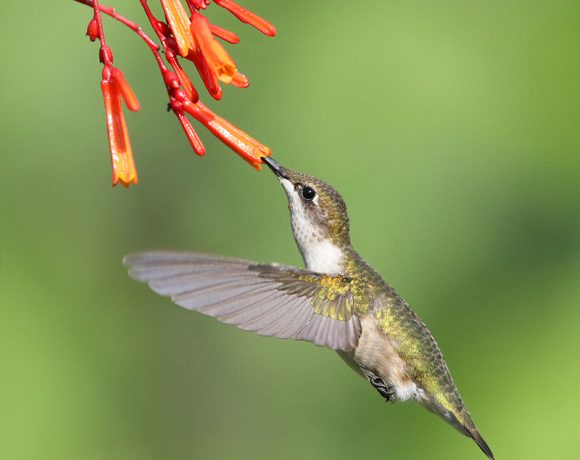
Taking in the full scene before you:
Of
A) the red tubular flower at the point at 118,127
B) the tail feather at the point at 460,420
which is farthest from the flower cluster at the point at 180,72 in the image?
the tail feather at the point at 460,420

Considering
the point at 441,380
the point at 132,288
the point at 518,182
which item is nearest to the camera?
the point at 441,380

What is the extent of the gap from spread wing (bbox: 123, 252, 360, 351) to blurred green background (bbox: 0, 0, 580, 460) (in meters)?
0.96

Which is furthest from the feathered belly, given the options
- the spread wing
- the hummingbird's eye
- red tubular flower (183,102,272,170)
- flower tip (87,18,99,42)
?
flower tip (87,18,99,42)

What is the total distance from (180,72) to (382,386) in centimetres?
131

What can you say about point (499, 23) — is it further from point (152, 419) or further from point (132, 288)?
point (152, 419)

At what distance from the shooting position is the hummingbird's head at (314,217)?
320 cm

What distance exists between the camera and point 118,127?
7.82 ft

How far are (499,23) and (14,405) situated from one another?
2513 millimetres

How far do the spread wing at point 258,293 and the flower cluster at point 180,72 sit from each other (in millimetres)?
233

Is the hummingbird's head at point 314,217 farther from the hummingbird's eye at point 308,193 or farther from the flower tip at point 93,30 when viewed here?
the flower tip at point 93,30

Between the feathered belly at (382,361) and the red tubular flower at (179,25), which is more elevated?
the red tubular flower at (179,25)

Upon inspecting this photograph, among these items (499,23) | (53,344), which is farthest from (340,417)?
(499,23)

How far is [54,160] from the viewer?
4027 mm

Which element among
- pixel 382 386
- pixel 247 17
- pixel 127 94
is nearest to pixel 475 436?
pixel 382 386
